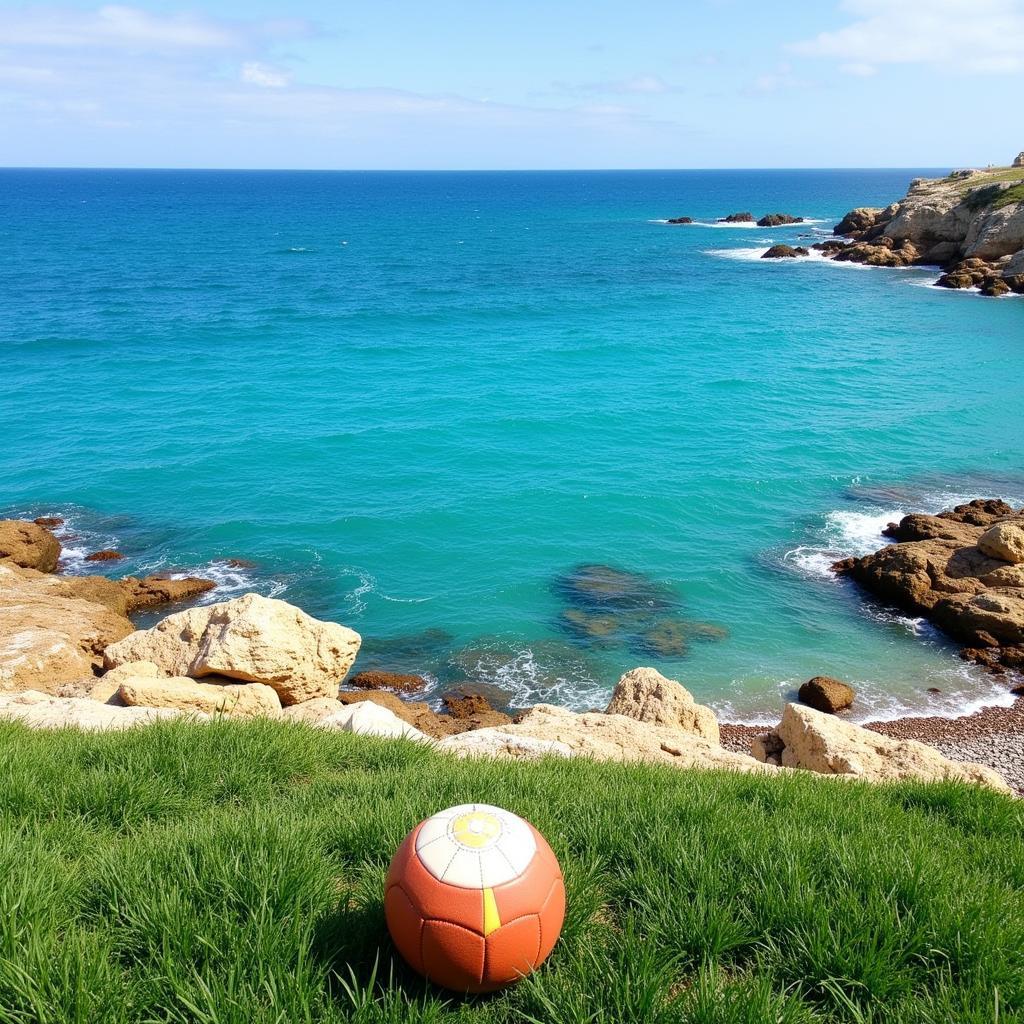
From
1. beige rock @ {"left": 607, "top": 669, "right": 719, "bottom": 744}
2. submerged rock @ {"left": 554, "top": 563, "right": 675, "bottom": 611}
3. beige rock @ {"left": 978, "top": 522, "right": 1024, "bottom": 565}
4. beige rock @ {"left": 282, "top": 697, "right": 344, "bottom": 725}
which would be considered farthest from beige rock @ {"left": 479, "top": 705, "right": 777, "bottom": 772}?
beige rock @ {"left": 978, "top": 522, "right": 1024, "bottom": 565}

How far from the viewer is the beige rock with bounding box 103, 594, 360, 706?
44.6 feet

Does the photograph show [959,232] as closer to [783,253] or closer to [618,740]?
[783,253]

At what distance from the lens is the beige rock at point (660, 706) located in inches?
552

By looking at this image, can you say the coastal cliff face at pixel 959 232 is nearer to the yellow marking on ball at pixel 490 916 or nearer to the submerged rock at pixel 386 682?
the submerged rock at pixel 386 682

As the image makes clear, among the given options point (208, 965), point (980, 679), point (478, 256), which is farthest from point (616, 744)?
point (478, 256)

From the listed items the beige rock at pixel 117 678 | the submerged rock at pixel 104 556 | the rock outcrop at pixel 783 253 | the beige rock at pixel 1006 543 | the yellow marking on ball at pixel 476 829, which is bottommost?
the submerged rock at pixel 104 556

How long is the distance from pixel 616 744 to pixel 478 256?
83.8m

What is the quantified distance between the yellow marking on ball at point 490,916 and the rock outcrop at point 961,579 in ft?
63.8

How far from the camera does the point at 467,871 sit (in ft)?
14.5

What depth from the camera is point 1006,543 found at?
21812 millimetres

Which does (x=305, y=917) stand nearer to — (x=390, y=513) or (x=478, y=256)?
(x=390, y=513)

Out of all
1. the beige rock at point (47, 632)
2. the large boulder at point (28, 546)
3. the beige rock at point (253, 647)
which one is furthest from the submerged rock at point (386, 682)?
the large boulder at point (28, 546)

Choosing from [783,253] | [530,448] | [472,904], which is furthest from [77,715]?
[783,253]

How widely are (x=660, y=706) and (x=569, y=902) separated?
366 inches
